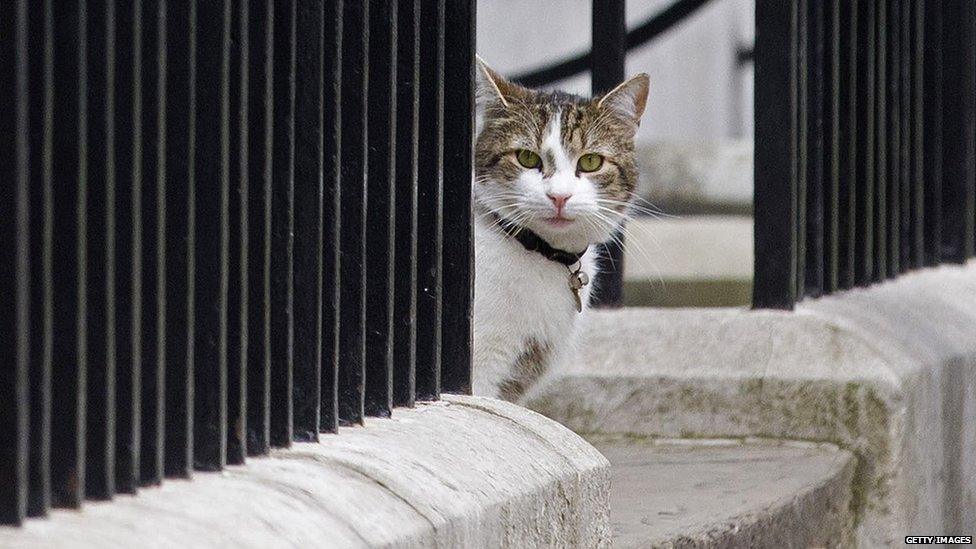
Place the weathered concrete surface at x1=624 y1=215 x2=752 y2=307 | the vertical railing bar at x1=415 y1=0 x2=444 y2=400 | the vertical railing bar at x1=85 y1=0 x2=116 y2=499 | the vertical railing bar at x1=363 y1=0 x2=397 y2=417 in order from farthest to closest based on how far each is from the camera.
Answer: the weathered concrete surface at x1=624 y1=215 x2=752 y2=307 < the vertical railing bar at x1=415 y1=0 x2=444 y2=400 < the vertical railing bar at x1=363 y1=0 x2=397 y2=417 < the vertical railing bar at x1=85 y1=0 x2=116 y2=499

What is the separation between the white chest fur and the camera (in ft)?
12.1

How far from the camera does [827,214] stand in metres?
4.17

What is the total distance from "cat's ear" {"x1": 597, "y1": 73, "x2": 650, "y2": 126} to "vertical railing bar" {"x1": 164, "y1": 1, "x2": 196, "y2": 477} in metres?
2.42

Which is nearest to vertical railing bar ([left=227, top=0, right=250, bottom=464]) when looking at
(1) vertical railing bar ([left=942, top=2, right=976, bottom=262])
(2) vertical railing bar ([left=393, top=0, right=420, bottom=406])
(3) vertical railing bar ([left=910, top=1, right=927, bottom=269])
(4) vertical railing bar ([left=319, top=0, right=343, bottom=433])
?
(4) vertical railing bar ([left=319, top=0, right=343, bottom=433])

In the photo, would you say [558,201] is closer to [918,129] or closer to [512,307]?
[512,307]

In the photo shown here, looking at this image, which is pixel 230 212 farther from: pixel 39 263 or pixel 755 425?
pixel 755 425

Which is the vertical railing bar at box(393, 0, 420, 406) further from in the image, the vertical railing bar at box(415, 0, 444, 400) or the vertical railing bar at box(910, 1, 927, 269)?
the vertical railing bar at box(910, 1, 927, 269)

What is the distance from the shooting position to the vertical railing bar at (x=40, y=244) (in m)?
1.50

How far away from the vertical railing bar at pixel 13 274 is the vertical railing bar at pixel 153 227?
0.68 ft

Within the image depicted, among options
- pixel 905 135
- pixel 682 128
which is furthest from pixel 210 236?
pixel 682 128

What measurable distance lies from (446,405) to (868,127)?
7.74 feet

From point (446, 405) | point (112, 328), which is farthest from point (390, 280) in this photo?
point (112, 328)

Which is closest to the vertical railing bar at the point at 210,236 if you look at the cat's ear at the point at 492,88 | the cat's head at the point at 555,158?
the cat's head at the point at 555,158

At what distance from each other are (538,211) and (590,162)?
0.32m
